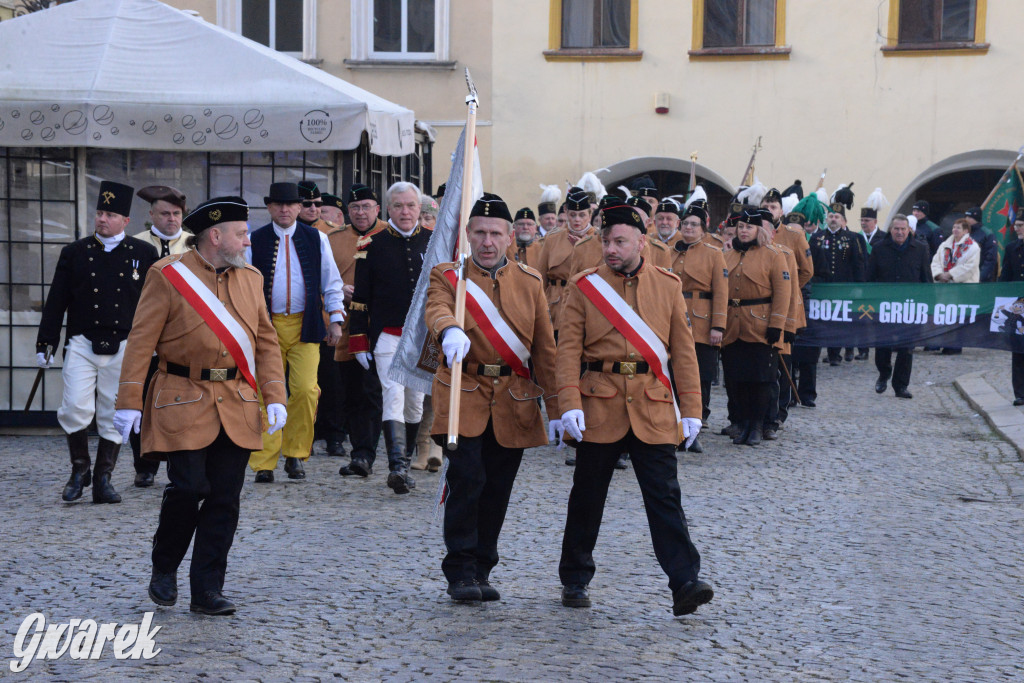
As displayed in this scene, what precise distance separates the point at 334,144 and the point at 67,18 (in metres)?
2.73

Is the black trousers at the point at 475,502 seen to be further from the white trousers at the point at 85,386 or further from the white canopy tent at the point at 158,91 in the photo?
the white canopy tent at the point at 158,91

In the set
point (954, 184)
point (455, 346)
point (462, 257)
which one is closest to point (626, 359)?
point (455, 346)

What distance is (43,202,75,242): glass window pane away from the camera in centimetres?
1171

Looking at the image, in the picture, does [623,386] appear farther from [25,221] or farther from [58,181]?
[25,221]

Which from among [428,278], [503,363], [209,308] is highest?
[428,278]

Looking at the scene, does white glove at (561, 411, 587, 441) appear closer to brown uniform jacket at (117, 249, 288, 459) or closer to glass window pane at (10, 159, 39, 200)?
brown uniform jacket at (117, 249, 288, 459)

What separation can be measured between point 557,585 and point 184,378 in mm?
1940

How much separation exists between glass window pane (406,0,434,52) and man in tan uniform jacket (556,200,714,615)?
17.3 metres

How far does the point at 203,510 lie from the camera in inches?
236

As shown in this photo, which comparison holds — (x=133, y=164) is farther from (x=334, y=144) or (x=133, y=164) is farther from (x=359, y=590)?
(x=359, y=590)

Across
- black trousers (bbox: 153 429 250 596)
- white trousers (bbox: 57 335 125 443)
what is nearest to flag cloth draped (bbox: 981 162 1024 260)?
white trousers (bbox: 57 335 125 443)

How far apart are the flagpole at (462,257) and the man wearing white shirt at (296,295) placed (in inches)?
108

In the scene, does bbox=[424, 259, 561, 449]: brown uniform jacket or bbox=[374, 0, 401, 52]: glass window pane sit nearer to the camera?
bbox=[424, 259, 561, 449]: brown uniform jacket

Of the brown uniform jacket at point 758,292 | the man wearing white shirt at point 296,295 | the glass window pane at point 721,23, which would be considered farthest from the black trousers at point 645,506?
the glass window pane at point 721,23
